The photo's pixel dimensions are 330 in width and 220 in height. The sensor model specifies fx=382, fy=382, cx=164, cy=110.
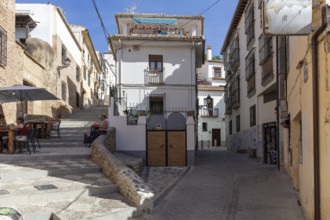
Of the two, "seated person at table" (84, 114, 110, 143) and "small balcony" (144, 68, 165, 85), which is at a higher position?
"small balcony" (144, 68, 165, 85)

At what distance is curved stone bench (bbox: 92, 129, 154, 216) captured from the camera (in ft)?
24.2

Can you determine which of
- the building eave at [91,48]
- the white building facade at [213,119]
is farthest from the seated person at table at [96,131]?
the white building facade at [213,119]

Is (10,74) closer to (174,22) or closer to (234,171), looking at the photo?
(234,171)

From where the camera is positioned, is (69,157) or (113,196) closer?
(113,196)

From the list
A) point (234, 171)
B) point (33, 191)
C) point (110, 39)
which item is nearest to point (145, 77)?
point (110, 39)

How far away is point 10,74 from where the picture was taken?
642 inches

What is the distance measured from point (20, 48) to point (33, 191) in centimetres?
1195

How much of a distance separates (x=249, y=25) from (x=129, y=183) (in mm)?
13517

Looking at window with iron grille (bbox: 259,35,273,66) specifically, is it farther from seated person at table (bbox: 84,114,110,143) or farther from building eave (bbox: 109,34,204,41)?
seated person at table (bbox: 84,114,110,143)

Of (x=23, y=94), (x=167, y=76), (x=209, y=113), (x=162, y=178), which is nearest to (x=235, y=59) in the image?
(x=167, y=76)

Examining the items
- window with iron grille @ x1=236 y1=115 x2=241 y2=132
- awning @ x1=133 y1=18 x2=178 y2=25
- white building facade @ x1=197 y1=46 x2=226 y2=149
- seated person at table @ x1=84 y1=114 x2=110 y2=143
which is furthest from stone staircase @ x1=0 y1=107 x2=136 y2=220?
white building facade @ x1=197 y1=46 x2=226 y2=149

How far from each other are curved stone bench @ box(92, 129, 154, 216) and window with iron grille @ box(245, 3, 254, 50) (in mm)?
11249

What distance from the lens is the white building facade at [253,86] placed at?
15.9m

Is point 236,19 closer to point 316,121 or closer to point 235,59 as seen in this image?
point 235,59
